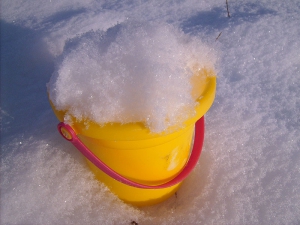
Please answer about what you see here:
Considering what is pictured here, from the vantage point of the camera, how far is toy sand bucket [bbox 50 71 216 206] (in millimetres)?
685

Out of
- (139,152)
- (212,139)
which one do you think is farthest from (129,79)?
(212,139)

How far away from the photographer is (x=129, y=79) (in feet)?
2.32

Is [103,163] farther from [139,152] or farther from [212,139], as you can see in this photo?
[212,139]

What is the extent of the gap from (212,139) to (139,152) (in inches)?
15.8

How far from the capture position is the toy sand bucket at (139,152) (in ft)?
2.25

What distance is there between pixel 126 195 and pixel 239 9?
1.27 m

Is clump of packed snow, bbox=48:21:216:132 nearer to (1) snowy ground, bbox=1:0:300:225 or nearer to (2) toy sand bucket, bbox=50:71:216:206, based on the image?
(2) toy sand bucket, bbox=50:71:216:206

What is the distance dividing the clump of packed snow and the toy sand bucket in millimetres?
28

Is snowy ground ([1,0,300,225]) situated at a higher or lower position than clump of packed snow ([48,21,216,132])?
lower

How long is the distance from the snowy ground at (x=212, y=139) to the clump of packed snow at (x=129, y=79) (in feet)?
0.77

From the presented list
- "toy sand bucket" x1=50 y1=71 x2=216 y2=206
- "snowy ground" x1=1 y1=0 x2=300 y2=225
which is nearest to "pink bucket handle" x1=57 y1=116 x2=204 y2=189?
"toy sand bucket" x1=50 y1=71 x2=216 y2=206

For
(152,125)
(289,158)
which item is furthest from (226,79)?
Answer: (152,125)

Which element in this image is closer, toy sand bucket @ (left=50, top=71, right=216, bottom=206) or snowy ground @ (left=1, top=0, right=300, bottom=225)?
toy sand bucket @ (left=50, top=71, right=216, bottom=206)

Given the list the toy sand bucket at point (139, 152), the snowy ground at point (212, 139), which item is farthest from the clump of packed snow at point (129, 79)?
the snowy ground at point (212, 139)
